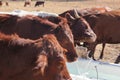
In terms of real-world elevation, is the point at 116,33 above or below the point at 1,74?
below

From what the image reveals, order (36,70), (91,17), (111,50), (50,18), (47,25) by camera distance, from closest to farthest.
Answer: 1. (36,70)
2. (47,25)
3. (50,18)
4. (91,17)
5. (111,50)

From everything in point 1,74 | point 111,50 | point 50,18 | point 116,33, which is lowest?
point 111,50

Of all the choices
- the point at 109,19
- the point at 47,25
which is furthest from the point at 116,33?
the point at 47,25

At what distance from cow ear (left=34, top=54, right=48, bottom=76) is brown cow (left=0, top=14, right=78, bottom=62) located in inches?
145

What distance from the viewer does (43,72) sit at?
3.46 m

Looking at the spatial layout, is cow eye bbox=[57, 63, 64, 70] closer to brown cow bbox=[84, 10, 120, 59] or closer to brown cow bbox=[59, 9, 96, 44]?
brown cow bbox=[59, 9, 96, 44]

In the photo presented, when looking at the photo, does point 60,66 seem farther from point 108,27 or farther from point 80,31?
point 108,27

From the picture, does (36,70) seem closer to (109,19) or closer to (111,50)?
(109,19)

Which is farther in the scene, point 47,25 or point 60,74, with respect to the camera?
point 47,25

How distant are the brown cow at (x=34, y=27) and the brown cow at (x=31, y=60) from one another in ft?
11.2

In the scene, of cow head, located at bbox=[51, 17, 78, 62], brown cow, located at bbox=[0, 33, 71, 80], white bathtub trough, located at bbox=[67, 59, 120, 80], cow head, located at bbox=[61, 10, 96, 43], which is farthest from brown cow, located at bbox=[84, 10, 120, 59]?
brown cow, located at bbox=[0, 33, 71, 80]

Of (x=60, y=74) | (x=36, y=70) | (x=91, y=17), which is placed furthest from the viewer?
(x=91, y=17)

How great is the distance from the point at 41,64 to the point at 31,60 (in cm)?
26

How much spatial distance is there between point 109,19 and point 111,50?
1483 mm
